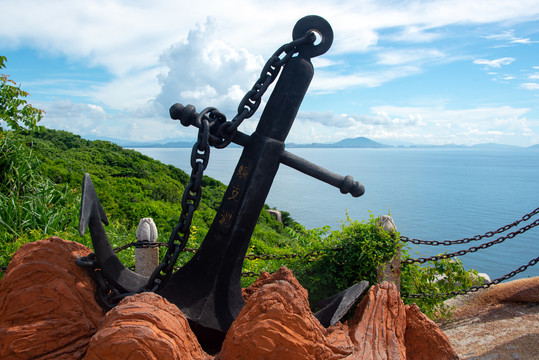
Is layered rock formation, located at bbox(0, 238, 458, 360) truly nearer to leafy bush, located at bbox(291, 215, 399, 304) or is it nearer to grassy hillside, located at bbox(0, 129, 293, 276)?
leafy bush, located at bbox(291, 215, 399, 304)

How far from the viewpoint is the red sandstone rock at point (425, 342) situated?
284cm

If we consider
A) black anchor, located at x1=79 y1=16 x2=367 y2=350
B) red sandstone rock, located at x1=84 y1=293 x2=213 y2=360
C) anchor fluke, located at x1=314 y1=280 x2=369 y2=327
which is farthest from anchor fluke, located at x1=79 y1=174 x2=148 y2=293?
anchor fluke, located at x1=314 y1=280 x2=369 y2=327

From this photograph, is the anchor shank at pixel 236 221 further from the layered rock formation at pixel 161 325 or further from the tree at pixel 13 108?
the tree at pixel 13 108

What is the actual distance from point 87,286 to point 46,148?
8198 millimetres

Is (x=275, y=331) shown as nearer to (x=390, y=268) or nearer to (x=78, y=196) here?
(x=390, y=268)

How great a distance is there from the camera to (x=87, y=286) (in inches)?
107

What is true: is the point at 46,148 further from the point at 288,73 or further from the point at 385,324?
the point at 385,324

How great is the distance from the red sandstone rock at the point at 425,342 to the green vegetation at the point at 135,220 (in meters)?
1.38

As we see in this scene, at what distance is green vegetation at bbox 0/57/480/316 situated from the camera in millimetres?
4414

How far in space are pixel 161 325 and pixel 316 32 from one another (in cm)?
221

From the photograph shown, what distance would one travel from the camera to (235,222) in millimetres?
2889

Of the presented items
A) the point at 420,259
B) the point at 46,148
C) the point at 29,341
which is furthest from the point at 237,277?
the point at 46,148

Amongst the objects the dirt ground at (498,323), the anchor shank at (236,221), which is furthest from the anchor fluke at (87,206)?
the dirt ground at (498,323)

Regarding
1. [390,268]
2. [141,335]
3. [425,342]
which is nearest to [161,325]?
[141,335]
